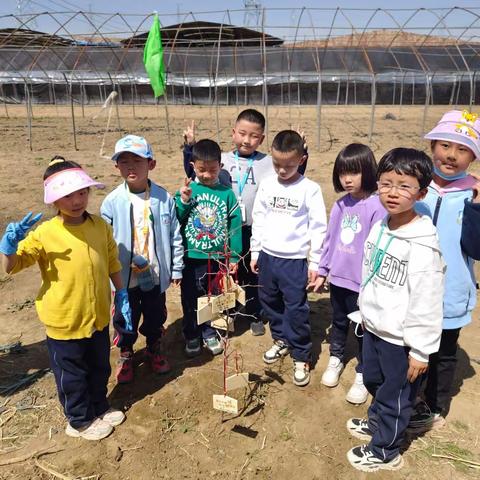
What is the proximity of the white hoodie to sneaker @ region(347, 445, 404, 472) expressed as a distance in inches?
28.2

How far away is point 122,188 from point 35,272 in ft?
8.20

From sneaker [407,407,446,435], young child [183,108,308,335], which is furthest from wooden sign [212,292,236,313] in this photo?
sneaker [407,407,446,435]

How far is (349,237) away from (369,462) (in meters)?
1.29

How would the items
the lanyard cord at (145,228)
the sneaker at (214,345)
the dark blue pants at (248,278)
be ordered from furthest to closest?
1. the dark blue pants at (248,278)
2. the sneaker at (214,345)
3. the lanyard cord at (145,228)

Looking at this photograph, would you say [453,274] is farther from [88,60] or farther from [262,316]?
[88,60]

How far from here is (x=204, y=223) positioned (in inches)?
122

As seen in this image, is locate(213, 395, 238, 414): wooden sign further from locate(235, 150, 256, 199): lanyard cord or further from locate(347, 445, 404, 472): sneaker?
locate(235, 150, 256, 199): lanyard cord

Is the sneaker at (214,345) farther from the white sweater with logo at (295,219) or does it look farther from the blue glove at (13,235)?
the blue glove at (13,235)

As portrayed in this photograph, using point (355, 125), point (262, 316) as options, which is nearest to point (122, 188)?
point (262, 316)

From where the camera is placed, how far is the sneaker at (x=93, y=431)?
2.51m

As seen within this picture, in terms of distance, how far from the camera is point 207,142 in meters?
2.93

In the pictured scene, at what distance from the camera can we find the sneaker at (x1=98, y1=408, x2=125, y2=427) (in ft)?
8.59

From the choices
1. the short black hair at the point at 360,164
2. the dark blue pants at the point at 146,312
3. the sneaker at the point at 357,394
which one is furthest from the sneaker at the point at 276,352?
the short black hair at the point at 360,164

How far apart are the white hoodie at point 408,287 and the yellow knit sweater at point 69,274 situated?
4.84ft
